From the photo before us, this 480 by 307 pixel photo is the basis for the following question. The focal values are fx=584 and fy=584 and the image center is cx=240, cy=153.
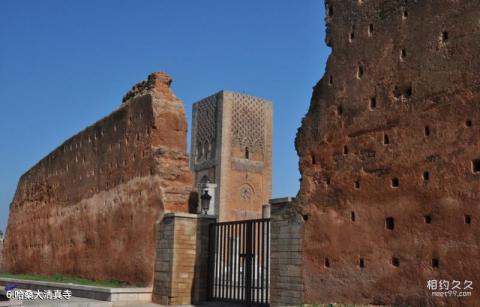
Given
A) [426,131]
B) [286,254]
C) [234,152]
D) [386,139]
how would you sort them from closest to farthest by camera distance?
[426,131] → [386,139] → [286,254] → [234,152]

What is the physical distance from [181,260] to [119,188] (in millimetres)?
3261

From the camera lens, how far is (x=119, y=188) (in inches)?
559

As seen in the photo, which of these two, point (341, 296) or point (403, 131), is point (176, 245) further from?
point (403, 131)

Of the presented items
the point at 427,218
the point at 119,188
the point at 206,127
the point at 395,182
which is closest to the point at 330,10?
the point at 395,182

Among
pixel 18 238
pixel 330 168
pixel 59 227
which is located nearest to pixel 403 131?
pixel 330 168

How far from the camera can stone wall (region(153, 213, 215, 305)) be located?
11.6 m

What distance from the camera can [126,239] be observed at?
43.9 ft

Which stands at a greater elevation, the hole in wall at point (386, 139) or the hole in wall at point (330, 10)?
the hole in wall at point (330, 10)

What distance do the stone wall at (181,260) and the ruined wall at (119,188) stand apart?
437 millimetres

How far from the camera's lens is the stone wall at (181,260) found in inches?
459

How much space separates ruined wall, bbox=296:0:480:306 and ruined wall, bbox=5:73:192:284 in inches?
166

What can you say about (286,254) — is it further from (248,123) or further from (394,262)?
(248,123)

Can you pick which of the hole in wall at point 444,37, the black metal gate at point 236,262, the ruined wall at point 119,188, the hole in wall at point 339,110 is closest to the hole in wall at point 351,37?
the hole in wall at point 339,110

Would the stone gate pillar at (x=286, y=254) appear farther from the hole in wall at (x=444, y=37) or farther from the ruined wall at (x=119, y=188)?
the hole in wall at (x=444, y=37)
